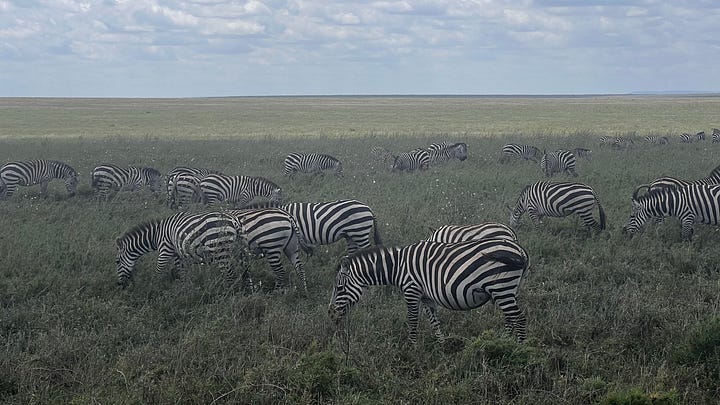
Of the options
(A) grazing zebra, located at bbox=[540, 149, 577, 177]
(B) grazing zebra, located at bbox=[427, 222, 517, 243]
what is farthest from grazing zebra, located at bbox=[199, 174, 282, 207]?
(A) grazing zebra, located at bbox=[540, 149, 577, 177]

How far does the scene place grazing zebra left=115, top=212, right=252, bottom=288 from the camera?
333 inches

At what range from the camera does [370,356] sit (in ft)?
20.4

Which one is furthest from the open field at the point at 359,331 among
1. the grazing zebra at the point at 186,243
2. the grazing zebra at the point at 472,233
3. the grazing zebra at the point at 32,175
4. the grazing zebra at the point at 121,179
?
the grazing zebra at the point at 32,175

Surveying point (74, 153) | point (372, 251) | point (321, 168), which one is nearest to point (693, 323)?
point (372, 251)

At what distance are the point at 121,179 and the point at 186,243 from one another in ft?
29.3

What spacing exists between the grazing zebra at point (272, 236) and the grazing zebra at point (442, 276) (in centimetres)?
163

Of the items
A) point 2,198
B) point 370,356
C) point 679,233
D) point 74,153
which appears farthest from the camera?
point 74,153

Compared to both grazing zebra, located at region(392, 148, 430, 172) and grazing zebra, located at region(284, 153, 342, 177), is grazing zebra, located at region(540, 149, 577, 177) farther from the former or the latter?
grazing zebra, located at region(284, 153, 342, 177)

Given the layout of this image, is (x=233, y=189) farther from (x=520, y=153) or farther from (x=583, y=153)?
(x=583, y=153)

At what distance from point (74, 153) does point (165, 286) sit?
18.6 meters

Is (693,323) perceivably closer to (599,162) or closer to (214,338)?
(214,338)

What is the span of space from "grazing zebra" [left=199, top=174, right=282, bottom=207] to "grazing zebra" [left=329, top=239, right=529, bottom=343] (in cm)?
736

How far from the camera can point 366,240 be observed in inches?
393

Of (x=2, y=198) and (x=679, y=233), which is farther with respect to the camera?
(x=2, y=198)
